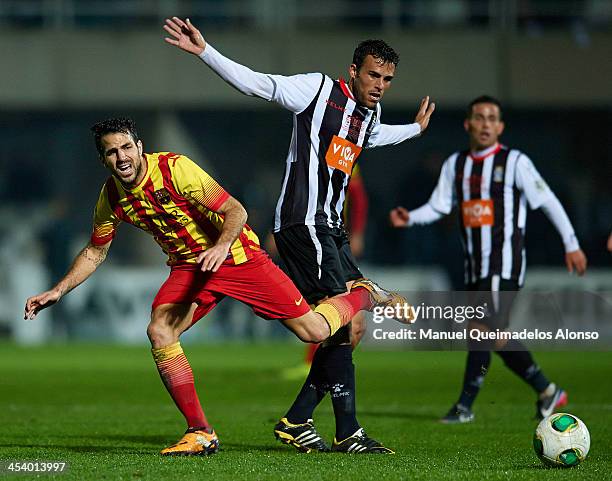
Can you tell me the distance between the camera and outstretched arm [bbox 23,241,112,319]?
5.99 meters

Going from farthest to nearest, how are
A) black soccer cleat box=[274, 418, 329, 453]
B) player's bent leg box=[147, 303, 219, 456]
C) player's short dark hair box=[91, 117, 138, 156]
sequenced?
1. black soccer cleat box=[274, 418, 329, 453]
2. player's bent leg box=[147, 303, 219, 456]
3. player's short dark hair box=[91, 117, 138, 156]

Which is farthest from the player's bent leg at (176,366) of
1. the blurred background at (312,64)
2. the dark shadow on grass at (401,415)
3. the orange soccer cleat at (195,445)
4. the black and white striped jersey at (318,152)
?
the blurred background at (312,64)

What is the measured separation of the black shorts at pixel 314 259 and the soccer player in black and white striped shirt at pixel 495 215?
1882 mm

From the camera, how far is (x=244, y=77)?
234 inches

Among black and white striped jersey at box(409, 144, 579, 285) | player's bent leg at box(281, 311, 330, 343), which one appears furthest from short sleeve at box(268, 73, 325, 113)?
black and white striped jersey at box(409, 144, 579, 285)

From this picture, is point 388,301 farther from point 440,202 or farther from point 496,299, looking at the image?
point 440,202

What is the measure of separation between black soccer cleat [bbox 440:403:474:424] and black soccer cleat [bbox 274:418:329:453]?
1.82 metres

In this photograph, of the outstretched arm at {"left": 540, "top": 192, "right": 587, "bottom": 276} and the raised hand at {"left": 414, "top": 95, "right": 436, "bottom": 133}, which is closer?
the raised hand at {"left": 414, "top": 95, "right": 436, "bottom": 133}

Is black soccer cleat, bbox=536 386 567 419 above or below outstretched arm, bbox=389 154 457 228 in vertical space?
below

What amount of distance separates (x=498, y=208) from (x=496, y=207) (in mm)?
15

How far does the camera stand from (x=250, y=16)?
2006cm

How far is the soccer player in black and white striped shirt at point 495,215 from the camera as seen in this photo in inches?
328

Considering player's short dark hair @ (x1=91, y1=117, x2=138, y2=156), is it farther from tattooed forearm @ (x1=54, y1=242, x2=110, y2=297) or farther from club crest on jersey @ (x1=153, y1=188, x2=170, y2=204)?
tattooed forearm @ (x1=54, y1=242, x2=110, y2=297)

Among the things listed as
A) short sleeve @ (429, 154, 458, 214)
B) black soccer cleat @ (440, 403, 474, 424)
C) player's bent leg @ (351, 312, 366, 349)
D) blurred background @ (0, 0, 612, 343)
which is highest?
blurred background @ (0, 0, 612, 343)
